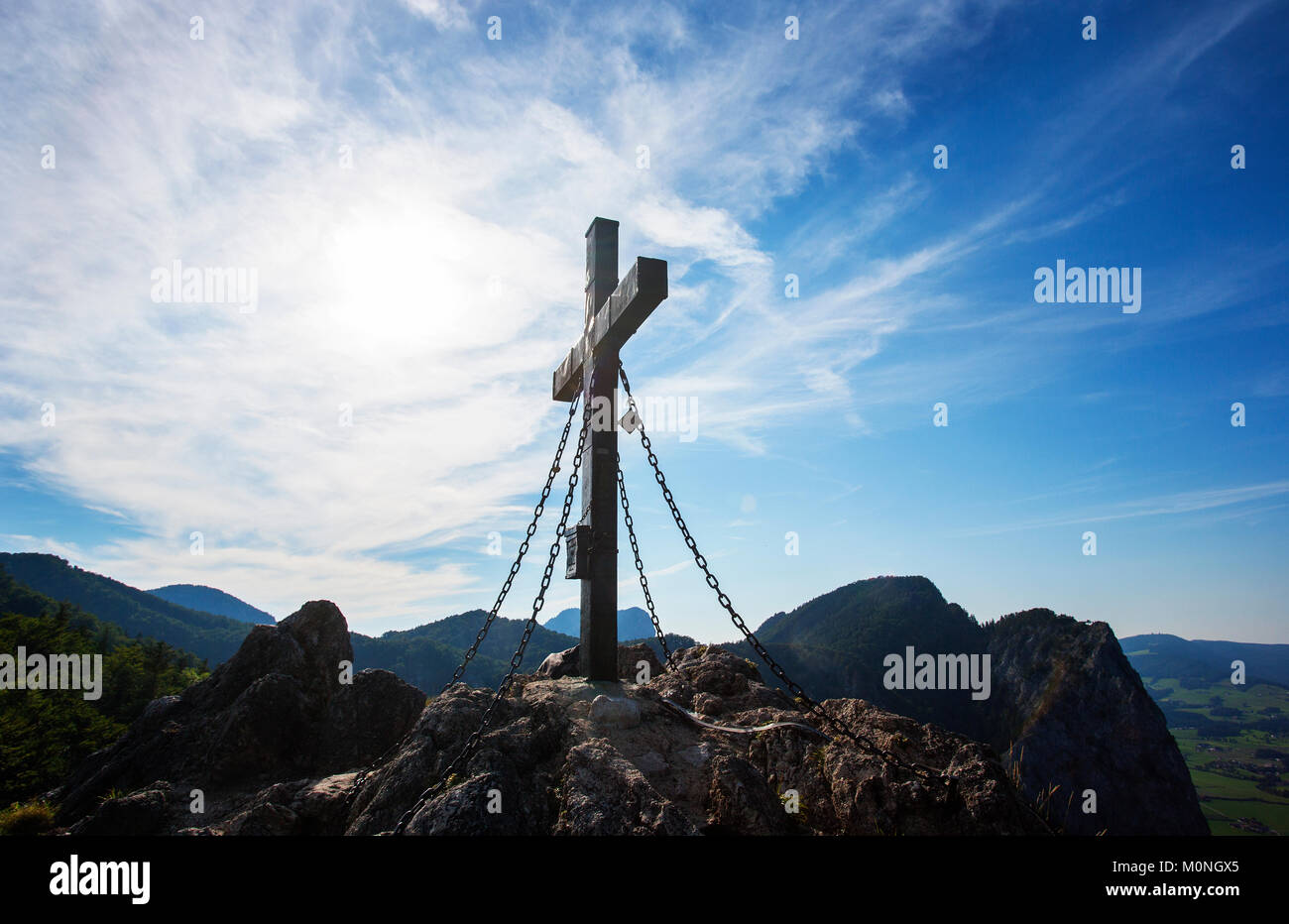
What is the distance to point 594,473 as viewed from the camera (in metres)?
8.01

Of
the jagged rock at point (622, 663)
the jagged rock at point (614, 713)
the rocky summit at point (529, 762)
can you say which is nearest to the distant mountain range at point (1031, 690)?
the jagged rock at point (622, 663)

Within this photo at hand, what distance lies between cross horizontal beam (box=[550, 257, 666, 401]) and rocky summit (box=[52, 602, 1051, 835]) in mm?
4310

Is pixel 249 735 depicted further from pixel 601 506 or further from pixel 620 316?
pixel 620 316

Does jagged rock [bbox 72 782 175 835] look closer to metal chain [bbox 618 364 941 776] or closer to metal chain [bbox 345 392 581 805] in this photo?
metal chain [bbox 345 392 581 805]

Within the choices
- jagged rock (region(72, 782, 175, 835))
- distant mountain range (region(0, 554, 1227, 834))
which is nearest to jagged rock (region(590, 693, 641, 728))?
jagged rock (region(72, 782, 175, 835))

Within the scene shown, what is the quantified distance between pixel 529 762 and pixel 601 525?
3001 mm

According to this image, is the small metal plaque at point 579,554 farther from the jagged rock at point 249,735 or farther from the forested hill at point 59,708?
the forested hill at point 59,708

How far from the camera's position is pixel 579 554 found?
784cm

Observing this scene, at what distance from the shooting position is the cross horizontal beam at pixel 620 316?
682 cm

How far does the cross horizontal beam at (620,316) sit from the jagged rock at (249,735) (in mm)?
5329

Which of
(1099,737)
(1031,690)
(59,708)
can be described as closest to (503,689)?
(59,708)

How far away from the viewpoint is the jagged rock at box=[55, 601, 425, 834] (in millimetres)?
7176
